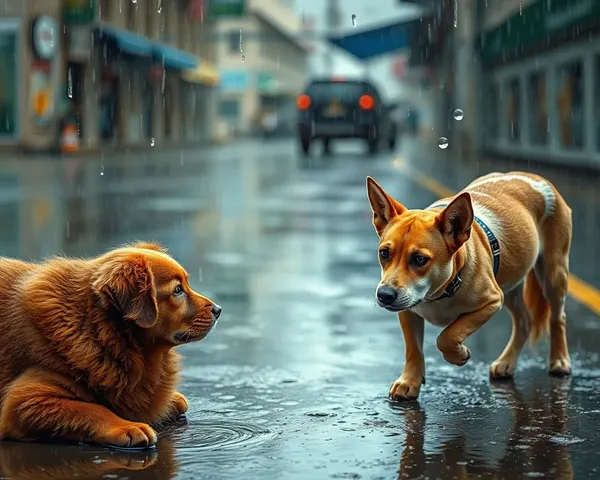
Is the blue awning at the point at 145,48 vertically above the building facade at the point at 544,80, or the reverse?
the blue awning at the point at 145,48

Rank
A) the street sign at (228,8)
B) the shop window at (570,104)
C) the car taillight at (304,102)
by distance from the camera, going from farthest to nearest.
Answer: the street sign at (228,8), the car taillight at (304,102), the shop window at (570,104)

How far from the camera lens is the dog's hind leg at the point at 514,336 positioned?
18.8ft

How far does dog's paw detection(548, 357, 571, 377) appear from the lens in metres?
5.78

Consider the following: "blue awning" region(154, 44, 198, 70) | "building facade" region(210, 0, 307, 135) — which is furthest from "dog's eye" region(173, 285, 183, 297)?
"building facade" region(210, 0, 307, 135)

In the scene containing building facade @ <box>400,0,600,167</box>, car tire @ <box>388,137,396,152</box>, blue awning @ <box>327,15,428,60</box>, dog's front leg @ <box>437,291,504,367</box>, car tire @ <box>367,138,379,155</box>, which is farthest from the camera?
blue awning @ <box>327,15,428,60</box>

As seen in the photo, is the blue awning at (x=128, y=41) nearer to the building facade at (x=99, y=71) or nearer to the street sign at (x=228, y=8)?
the building facade at (x=99, y=71)

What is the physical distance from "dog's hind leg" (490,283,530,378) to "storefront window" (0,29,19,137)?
3279cm

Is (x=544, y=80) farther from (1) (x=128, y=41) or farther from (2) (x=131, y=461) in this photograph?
(2) (x=131, y=461)

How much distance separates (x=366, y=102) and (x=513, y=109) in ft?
13.4

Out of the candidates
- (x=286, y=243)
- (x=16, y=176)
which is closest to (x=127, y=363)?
(x=286, y=243)

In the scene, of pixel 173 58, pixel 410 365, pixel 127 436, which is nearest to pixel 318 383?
pixel 410 365

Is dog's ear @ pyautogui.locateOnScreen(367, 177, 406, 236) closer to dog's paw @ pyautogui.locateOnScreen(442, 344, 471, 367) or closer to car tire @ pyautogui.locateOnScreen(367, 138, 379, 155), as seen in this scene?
dog's paw @ pyautogui.locateOnScreen(442, 344, 471, 367)

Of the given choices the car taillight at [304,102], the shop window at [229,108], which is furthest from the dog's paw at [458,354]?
the shop window at [229,108]

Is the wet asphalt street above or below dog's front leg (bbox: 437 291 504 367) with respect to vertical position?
below
